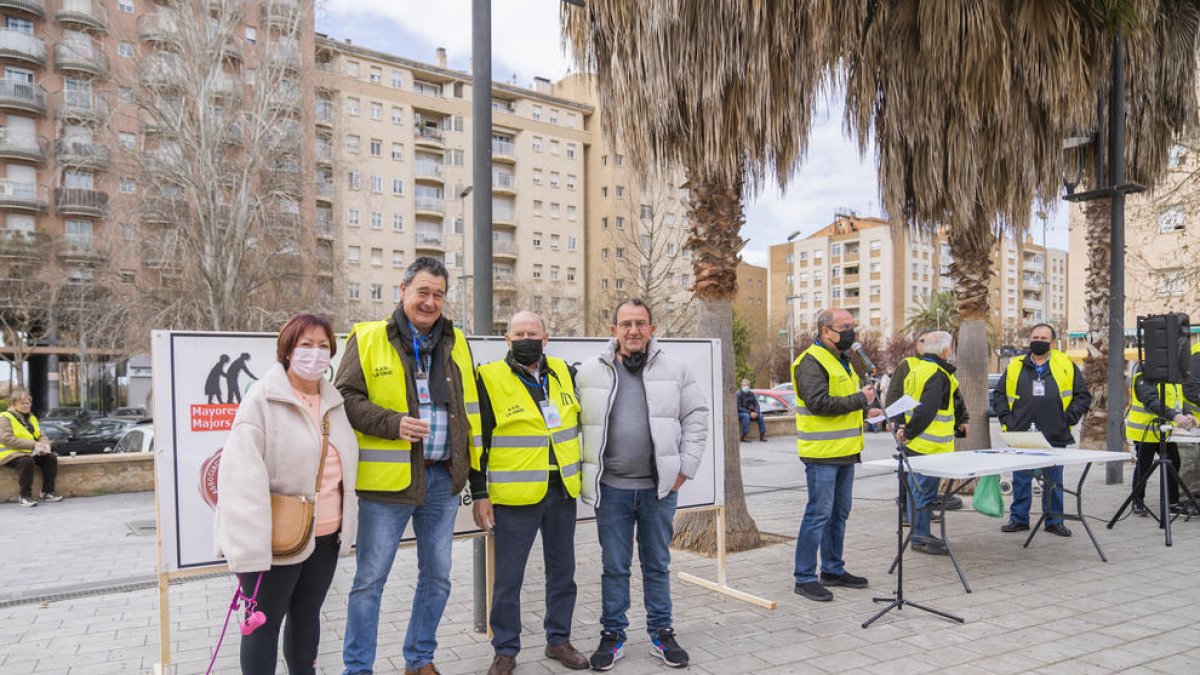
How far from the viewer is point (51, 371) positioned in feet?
143

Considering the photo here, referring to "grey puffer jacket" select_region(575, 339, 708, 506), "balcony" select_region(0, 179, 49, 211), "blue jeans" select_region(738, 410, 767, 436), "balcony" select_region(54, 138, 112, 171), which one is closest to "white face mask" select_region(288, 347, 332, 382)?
"grey puffer jacket" select_region(575, 339, 708, 506)

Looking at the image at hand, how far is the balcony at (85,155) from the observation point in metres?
17.1

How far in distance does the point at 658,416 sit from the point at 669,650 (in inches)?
54.5

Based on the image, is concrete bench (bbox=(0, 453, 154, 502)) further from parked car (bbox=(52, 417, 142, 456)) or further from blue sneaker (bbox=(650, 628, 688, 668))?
blue sneaker (bbox=(650, 628, 688, 668))

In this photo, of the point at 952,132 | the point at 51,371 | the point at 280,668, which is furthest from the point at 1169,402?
the point at 51,371

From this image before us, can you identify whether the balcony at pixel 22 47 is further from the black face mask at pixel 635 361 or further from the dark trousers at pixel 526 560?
the dark trousers at pixel 526 560

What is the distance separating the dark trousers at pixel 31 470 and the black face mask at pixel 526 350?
36.8ft

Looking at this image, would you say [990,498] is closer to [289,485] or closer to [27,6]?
[289,485]

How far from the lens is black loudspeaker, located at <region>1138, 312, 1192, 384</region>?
781 centimetres

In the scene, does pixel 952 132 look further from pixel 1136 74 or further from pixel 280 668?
pixel 280 668

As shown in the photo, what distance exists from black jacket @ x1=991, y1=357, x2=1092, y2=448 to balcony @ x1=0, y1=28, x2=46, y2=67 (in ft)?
181

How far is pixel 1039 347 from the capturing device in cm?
805

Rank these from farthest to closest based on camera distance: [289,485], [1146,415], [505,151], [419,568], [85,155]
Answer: [505,151]
[85,155]
[1146,415]
[419,568]
[289,485]

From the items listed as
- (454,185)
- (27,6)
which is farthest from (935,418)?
(454,185)
